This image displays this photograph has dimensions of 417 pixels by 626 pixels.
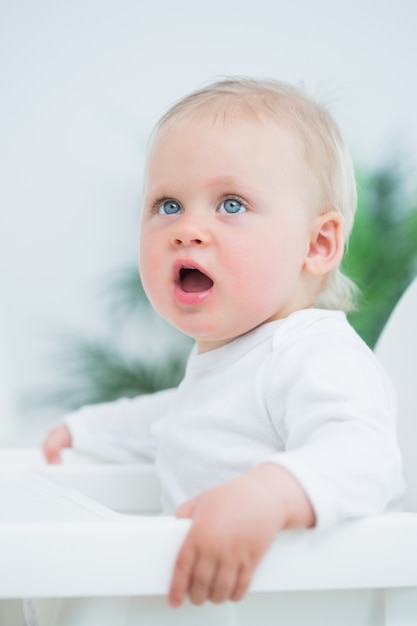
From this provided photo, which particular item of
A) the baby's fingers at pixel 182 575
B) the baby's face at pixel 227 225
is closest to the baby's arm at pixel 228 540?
the baby's fingers at pixel 182 575

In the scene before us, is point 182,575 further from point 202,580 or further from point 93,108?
point 93,108

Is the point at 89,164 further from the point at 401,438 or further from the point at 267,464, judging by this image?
the point at 267,464

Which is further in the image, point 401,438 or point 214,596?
point 401,438

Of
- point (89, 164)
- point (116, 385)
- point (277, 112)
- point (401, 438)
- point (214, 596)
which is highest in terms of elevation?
point (277, 112)

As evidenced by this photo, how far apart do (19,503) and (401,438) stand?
1.35 feet

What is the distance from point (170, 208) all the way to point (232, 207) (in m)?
0.07

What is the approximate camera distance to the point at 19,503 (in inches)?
28.5

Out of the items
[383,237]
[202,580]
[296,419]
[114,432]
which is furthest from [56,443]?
[383,237]

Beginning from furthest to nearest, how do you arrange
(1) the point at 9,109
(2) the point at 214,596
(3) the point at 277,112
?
(1) the point at 9,109 < (3) the point at 277,112 < (2) the point at 214,596

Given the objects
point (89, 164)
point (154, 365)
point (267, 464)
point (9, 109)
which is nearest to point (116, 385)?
point (154, 365)

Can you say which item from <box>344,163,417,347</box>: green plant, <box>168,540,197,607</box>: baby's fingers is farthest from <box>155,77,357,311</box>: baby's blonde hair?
<box>344,163,417,347</box>: green plant

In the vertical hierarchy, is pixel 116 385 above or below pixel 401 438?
below

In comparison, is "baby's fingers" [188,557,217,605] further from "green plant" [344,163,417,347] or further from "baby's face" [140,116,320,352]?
"green plant" [344,163,417,347]

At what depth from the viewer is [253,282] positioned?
82 cm
